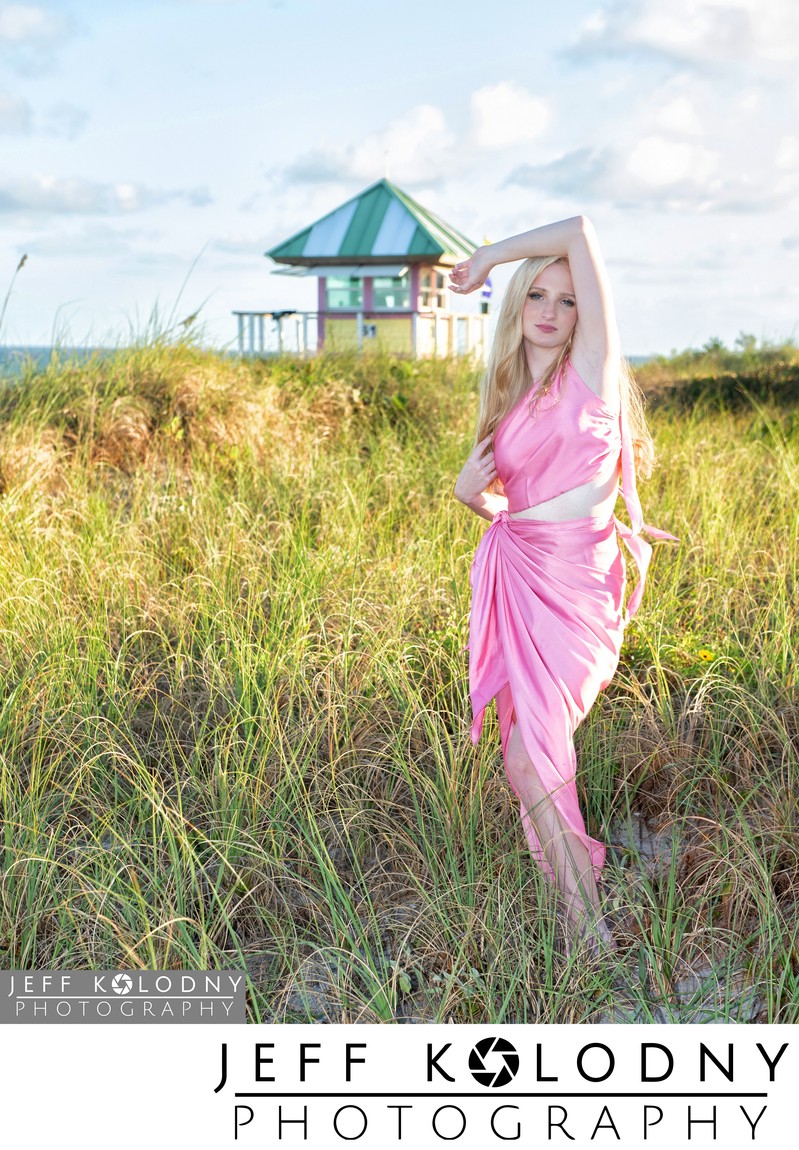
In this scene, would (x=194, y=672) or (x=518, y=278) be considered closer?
(x=518, y=278)

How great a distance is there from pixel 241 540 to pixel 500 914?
2.71 metres

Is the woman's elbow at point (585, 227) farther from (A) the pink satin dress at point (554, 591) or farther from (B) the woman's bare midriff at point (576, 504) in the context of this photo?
(B) the woman's bare midriff at point (576, 504)

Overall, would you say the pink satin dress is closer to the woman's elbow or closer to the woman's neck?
the woman's neck

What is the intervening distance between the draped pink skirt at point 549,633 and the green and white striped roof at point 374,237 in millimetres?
17380

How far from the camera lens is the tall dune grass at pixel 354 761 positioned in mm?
2363

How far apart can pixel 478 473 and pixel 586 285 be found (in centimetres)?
54

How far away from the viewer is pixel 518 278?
2.53m

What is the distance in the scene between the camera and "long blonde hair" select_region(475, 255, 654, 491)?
8.25ft

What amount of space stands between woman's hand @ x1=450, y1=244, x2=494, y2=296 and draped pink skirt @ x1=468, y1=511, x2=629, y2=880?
66 centimetres

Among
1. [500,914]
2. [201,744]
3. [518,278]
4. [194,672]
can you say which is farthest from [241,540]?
[500,914]
